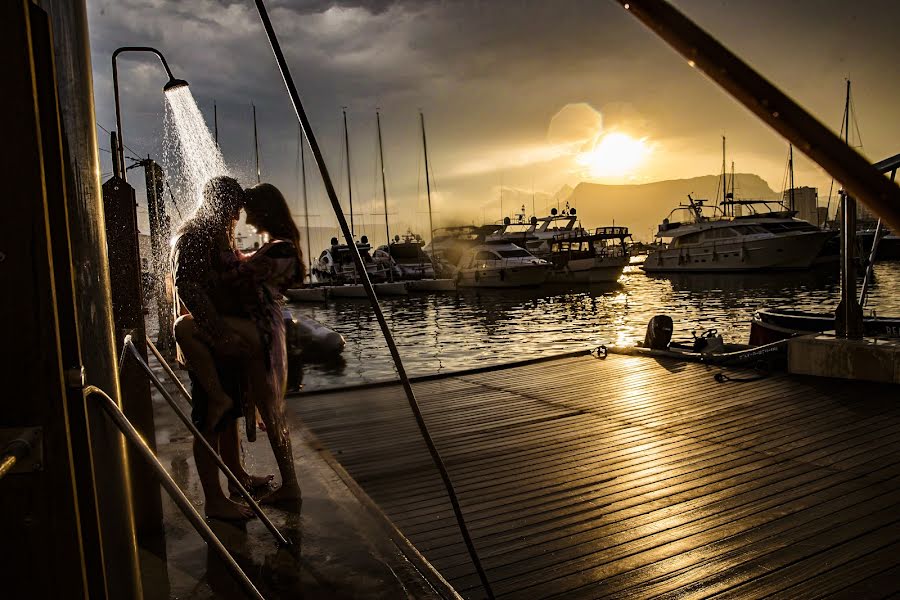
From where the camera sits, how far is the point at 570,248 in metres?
48.7

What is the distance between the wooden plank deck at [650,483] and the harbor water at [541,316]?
466 cm

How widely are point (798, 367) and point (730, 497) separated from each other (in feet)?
11.5

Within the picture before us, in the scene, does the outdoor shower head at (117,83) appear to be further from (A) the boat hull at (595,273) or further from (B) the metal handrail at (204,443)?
(A) the boat hull at (595,273)

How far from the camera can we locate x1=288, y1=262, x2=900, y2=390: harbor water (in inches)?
656

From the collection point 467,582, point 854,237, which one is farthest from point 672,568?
point 854,237

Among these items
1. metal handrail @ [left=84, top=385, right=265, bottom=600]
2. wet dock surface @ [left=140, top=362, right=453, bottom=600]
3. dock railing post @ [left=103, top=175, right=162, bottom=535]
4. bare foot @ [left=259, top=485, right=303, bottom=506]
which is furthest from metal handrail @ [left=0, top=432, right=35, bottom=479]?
bare foot @ [left=259, top=485, right=303, bottom=506]

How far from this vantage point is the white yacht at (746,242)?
42812 mm

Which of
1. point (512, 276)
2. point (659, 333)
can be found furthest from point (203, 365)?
point (512, 276)

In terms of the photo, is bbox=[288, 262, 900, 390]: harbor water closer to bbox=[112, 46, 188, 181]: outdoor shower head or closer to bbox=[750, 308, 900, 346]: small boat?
bbox=[750, 308, 900, 346]: small boat

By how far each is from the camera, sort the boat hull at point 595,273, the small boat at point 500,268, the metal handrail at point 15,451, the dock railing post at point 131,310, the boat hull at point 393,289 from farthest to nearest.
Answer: the boat hull at point 595,273, the boat hull at point 393,289, the small boat at point 500,268, the dock railing post at point 131,310, the metal handrail at point 15,451

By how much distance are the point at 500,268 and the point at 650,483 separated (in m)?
36.5

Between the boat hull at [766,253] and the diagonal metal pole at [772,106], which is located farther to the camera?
the boat hull at [766,253]

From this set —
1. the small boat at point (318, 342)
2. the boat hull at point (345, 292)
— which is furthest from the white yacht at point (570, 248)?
the small boat at point (318, 342)

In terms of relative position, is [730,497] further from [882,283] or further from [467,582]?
A: [882,283]
